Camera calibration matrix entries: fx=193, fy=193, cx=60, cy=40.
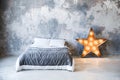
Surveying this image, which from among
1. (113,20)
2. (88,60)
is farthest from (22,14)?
(113,20)

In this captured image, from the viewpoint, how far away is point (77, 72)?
4691 mm

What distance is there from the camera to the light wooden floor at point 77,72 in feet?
14.2

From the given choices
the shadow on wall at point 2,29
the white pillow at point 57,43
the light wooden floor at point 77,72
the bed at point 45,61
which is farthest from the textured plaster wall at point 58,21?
the bed at point 45,61

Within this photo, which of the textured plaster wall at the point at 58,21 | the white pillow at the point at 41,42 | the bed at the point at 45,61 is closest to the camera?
the bed at the point at 45,61

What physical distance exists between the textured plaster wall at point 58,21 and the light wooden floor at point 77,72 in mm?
906

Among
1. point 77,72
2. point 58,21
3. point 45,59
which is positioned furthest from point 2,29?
point 77,72

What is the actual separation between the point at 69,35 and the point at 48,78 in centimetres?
223

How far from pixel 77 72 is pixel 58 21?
2.05 meters

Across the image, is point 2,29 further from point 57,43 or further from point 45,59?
point 45,59

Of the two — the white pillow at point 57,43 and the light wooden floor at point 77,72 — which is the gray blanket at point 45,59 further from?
the white pillow at point 57,43

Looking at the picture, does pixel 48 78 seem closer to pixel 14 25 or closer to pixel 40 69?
pixel 40 69

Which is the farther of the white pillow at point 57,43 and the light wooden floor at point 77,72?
the white pillow at point 57,43

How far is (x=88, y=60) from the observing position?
5727 mm

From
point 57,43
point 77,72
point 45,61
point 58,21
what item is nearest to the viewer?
point 77,72
